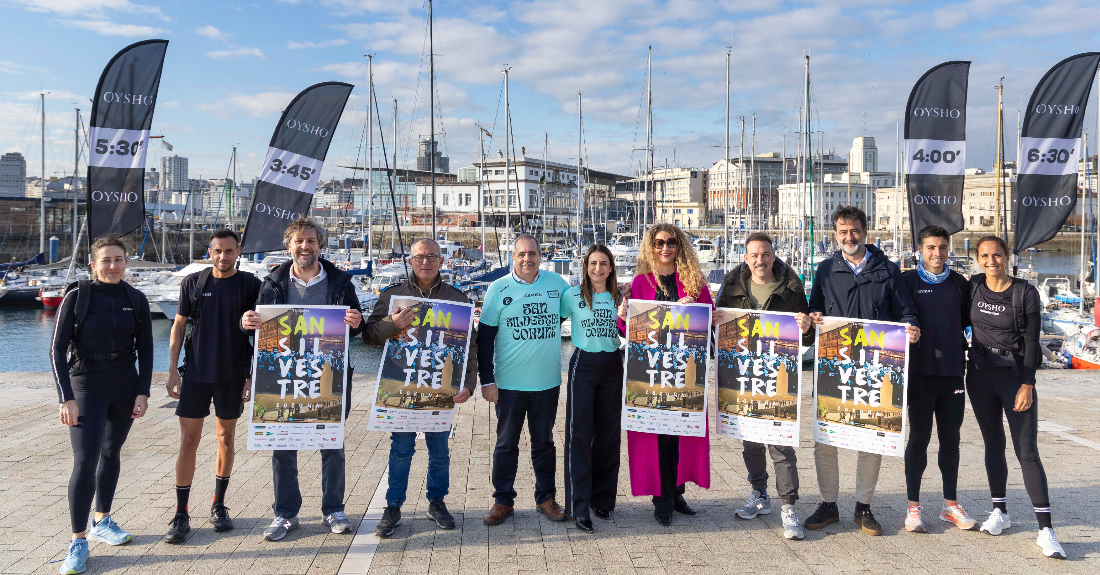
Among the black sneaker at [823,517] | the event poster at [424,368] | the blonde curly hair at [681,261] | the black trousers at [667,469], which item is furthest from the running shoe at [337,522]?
the black sneaker at [823,517]

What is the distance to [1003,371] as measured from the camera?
195 inches

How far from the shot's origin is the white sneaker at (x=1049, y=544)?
456cm

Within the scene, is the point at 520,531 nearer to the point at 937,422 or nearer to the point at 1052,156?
the point at 937,422

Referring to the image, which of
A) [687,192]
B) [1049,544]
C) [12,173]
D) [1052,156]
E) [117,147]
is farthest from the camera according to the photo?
[687,192]

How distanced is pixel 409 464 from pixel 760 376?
8.92ft

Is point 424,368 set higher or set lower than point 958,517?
higher

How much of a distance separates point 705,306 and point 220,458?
3.73 m

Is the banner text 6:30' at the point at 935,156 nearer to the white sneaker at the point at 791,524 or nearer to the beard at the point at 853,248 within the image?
the beard at the point at 853,248

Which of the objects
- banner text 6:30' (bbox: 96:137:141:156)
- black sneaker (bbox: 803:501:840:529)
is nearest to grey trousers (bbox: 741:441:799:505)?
black sneaker (bbox: 803:501:840:529)

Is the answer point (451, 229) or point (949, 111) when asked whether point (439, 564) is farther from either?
point (451, 229)

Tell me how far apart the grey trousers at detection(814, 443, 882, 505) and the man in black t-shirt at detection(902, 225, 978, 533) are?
311mm

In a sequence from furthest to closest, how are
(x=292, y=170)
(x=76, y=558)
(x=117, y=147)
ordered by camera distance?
(x=292, y=170) → (x=117, y=147) → (x=76, y=558)

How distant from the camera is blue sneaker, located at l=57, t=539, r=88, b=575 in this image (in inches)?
170

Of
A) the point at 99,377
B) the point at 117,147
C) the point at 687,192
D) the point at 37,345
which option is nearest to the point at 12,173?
the point at 37,345
